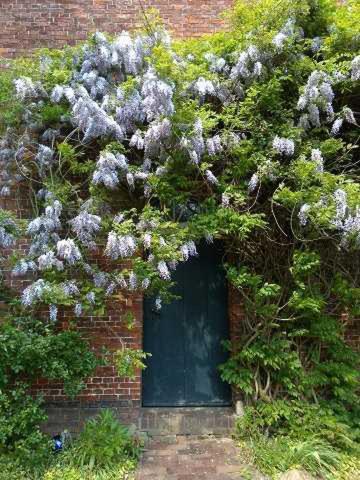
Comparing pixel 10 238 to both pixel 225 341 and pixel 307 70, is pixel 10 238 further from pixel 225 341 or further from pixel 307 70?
pixel 307 70

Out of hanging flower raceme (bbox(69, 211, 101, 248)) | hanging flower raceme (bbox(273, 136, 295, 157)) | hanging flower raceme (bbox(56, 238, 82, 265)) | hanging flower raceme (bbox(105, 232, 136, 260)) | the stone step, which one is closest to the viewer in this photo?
hanging flower raceme (bbox(105, 232, 136, 260))

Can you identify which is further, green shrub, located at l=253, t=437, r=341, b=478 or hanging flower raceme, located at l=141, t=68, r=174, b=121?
hanging flower raceme, located at l=141, t=68, r=174, b=121

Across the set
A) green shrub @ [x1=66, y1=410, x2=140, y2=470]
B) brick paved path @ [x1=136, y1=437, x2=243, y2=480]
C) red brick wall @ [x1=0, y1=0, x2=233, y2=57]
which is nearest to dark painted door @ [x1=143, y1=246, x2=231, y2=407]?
brick paved path @ [x1=136, y1=437, x2=243, y2=480]

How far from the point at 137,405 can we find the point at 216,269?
1737 millimetres

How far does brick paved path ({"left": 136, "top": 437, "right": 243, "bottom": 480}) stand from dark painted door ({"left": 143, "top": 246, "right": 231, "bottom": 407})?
1.83ft

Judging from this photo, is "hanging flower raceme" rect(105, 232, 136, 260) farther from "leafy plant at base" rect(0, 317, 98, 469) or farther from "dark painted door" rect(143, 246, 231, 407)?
"dark painted door" rect(143, 246, 231, 407)

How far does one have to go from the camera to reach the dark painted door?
17.9 ft

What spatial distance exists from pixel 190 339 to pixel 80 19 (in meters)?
4.10

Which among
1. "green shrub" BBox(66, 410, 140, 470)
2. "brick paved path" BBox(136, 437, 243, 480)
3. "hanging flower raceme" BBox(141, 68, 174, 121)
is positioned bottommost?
"brick paved path" BBox(136, 437, 243, 480)

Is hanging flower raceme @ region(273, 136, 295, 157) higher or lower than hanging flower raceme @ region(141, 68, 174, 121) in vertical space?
lower

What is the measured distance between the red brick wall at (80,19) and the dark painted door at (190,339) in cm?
286

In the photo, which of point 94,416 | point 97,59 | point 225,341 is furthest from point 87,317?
point 97,59

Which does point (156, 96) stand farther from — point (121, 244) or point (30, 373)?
point (30, 373)

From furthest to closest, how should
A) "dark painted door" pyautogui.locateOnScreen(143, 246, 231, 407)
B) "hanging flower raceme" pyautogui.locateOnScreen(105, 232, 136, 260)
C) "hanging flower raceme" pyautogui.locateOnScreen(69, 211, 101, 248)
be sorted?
1. "dark painted door" pyautogui.locateOnScreen(143, 246, 231, 407)
2. "hanging flower raceme" pyautogui.locateOnScreen(69, 211, 101, 248)
3. "hanging flower raceme" pyautogui.locateOnScreen(105, 232, 136, 260)
